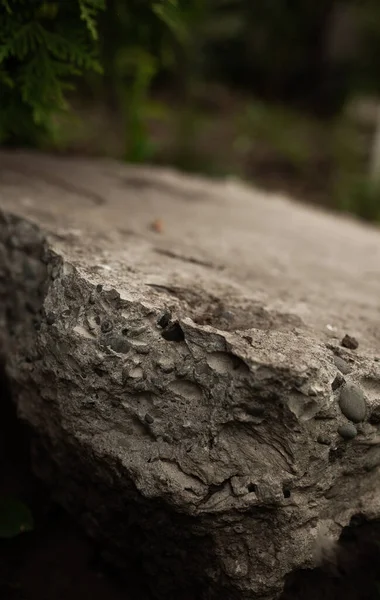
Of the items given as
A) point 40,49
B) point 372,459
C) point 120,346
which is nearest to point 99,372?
point 120,346

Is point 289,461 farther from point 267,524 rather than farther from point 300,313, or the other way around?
point 300,313

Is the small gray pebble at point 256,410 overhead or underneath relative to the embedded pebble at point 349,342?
underneath

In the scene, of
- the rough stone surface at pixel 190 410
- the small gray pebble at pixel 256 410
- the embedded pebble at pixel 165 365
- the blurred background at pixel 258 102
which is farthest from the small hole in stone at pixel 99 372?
the blurred background at pixel 258 102

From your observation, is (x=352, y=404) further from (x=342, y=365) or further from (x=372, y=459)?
(x=372, y=459)

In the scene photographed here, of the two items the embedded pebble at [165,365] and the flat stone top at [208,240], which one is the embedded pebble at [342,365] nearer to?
the flat stone top at [208,240]

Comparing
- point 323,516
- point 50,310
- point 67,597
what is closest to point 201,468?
point 323,516

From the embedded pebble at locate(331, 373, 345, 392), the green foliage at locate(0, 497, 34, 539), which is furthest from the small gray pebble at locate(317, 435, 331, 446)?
the green foliage at locate(0, 497, 34, 539)
